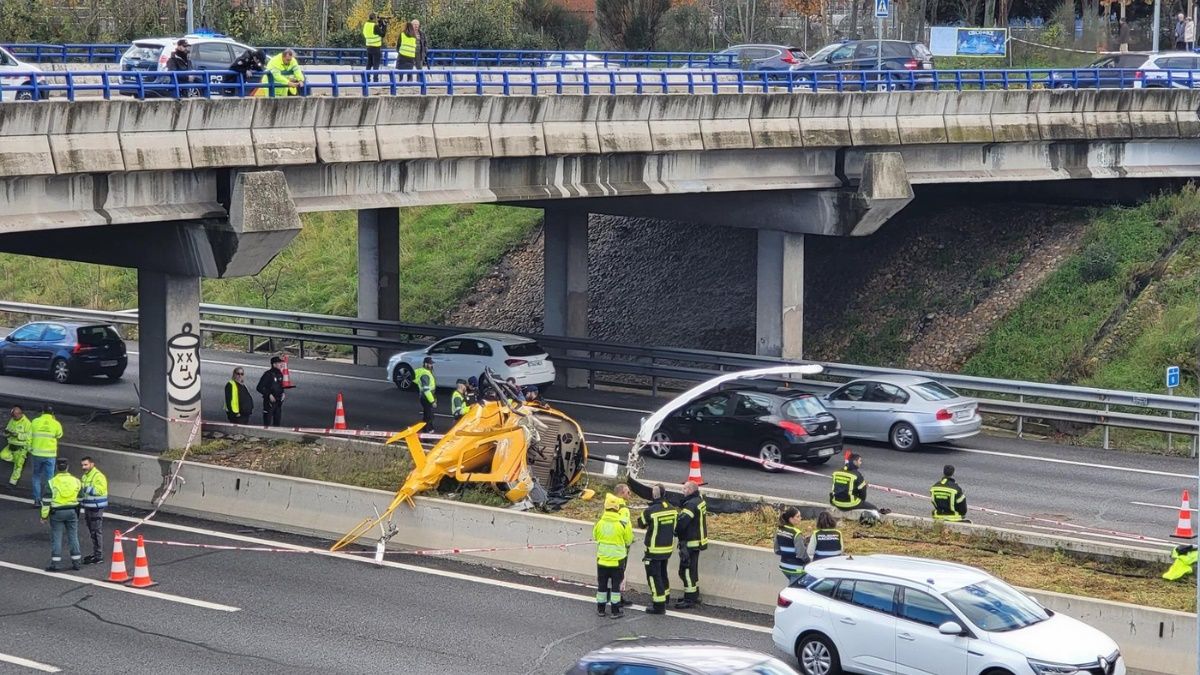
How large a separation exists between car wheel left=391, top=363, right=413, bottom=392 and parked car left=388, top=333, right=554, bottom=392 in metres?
0.36

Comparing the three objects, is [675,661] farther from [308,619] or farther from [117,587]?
[117,587]

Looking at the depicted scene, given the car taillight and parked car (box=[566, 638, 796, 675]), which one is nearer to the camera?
parked car (box=[566, 638, 796, 675])

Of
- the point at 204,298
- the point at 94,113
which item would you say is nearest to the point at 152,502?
the point at 94,113

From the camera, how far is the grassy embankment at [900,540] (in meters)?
17.2

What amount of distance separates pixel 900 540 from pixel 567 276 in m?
18.6

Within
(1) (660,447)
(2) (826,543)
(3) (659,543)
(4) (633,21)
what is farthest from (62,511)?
(4) (633,21)

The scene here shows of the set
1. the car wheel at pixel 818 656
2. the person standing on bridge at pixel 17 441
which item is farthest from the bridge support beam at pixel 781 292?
the car wheel at pixel 818 656

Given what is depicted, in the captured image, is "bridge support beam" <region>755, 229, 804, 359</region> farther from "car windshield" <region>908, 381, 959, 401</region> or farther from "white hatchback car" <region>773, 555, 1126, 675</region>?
"white hatchback car" <region>773, 555, 1126, 675</region>

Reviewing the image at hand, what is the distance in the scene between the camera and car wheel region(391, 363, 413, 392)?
113 ft

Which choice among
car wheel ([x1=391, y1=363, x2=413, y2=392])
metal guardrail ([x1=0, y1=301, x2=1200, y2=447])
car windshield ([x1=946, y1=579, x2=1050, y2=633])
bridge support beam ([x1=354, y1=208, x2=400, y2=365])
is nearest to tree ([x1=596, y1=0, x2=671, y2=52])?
metal guardrail ([x1=0, y1=301, x2=1200, y2=447])

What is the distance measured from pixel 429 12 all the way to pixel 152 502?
41006 mm

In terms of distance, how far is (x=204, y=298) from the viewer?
157ft

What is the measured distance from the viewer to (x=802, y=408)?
25.7 m

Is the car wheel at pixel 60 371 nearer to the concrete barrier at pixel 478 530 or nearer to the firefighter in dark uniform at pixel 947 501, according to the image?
the concrete barrier at pixel 478 530
